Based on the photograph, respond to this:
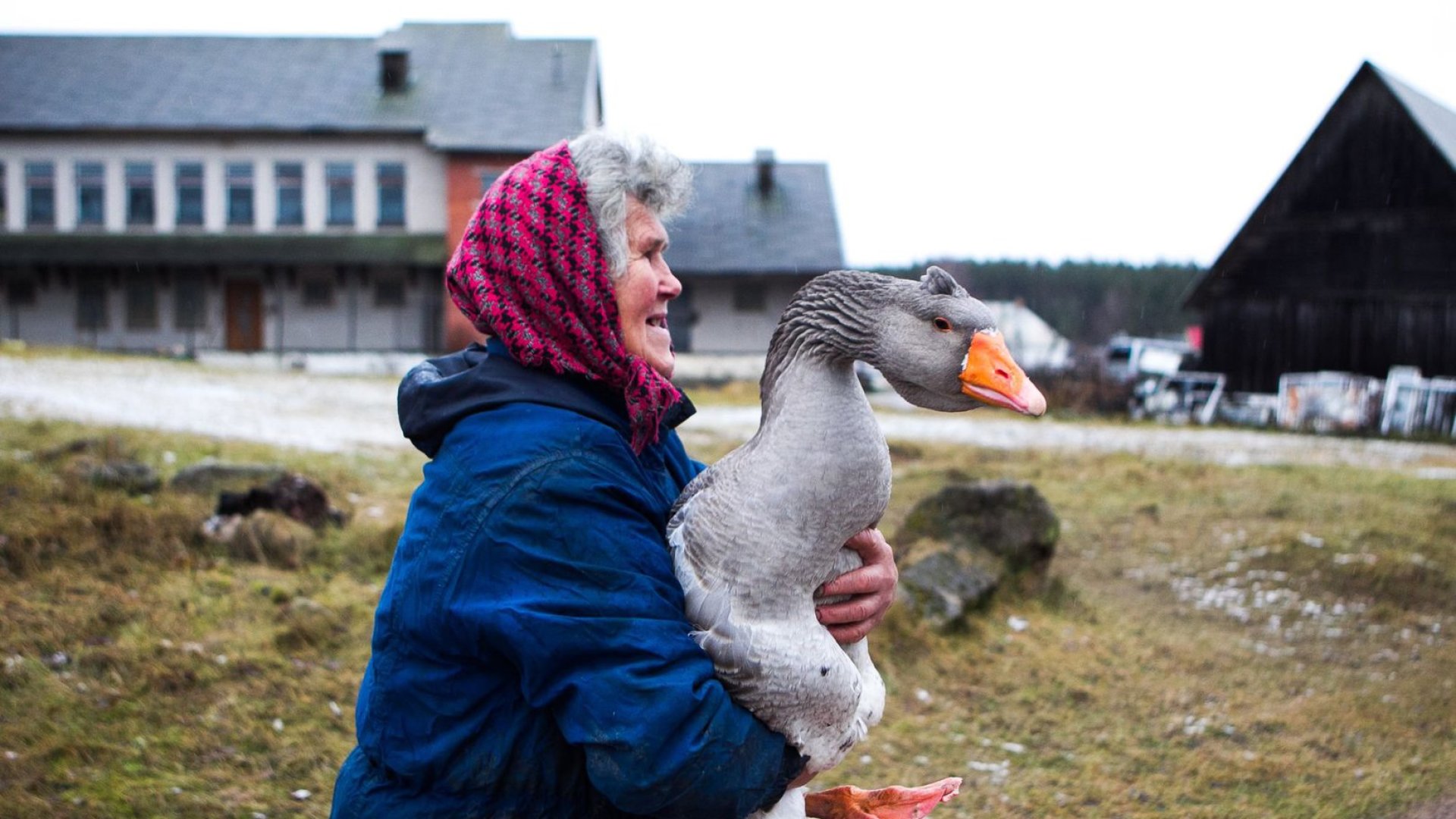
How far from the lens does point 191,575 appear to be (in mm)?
6461

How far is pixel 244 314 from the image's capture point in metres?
32.3

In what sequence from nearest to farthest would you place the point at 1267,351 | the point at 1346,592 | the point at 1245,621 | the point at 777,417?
the point at 777,417 → the point at 1245,621 → the point at 1346,592 → the point at 1267,351

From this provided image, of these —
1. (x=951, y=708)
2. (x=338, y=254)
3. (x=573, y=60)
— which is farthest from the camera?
(x=573, y=60)

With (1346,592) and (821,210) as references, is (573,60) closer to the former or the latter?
(821,210)

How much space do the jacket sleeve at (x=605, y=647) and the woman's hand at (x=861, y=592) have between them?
0.31 metres

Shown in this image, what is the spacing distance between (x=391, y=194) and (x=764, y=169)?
1144 cm

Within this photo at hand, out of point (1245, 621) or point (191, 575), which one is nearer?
point (191, 575)

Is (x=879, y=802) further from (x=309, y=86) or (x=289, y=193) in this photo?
(x=309, y=86)

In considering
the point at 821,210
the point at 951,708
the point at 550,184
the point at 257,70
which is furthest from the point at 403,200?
the point at 550,184

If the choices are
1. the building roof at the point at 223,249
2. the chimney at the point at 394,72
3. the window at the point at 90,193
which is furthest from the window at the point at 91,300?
the chimney at the point at 394,72

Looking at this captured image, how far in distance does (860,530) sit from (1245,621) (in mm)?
6253

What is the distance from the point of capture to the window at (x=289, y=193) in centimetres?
3152

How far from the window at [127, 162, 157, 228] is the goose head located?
34.6 meters

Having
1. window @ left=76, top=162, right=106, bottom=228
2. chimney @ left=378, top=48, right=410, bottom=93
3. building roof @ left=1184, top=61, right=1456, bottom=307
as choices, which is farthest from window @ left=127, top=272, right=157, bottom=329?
building roof @ left=1184, top=61, right=1456, bottom=307
